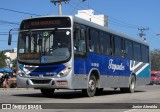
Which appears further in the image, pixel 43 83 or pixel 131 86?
pixel 131 86

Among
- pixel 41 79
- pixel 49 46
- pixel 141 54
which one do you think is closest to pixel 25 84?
pixel 41 79

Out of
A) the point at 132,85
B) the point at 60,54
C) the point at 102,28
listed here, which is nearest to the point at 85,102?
the point at 60,54

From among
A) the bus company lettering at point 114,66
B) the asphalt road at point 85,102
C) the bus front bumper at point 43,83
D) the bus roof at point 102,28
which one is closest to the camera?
the asphalt road at point 85,102

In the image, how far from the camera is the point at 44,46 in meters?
18.4

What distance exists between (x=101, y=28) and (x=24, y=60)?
490cm

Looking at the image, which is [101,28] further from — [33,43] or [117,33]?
[33,43]

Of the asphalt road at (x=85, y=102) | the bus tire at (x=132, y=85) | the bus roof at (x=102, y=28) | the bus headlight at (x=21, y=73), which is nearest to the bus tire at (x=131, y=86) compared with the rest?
the bus tire at (x=132, y=85)

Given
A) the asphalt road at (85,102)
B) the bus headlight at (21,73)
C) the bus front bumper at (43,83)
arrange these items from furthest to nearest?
the bus headlight at (21,73) → the bus front bumper at (43,83) → the asphalt road at (85,102)

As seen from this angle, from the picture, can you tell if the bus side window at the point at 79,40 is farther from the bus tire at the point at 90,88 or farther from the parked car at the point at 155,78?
the parked car at the point at 155,78

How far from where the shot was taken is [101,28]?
2177 centimetres

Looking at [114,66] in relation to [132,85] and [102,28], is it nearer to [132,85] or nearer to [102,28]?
[102,28]

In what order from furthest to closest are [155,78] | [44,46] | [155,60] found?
[155,60]
[155,78]
[44,46]

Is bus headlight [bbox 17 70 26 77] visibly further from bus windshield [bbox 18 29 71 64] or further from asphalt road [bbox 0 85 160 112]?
asphalt road [bbox 0 85 160 112]

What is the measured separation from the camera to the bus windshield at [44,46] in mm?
18172
